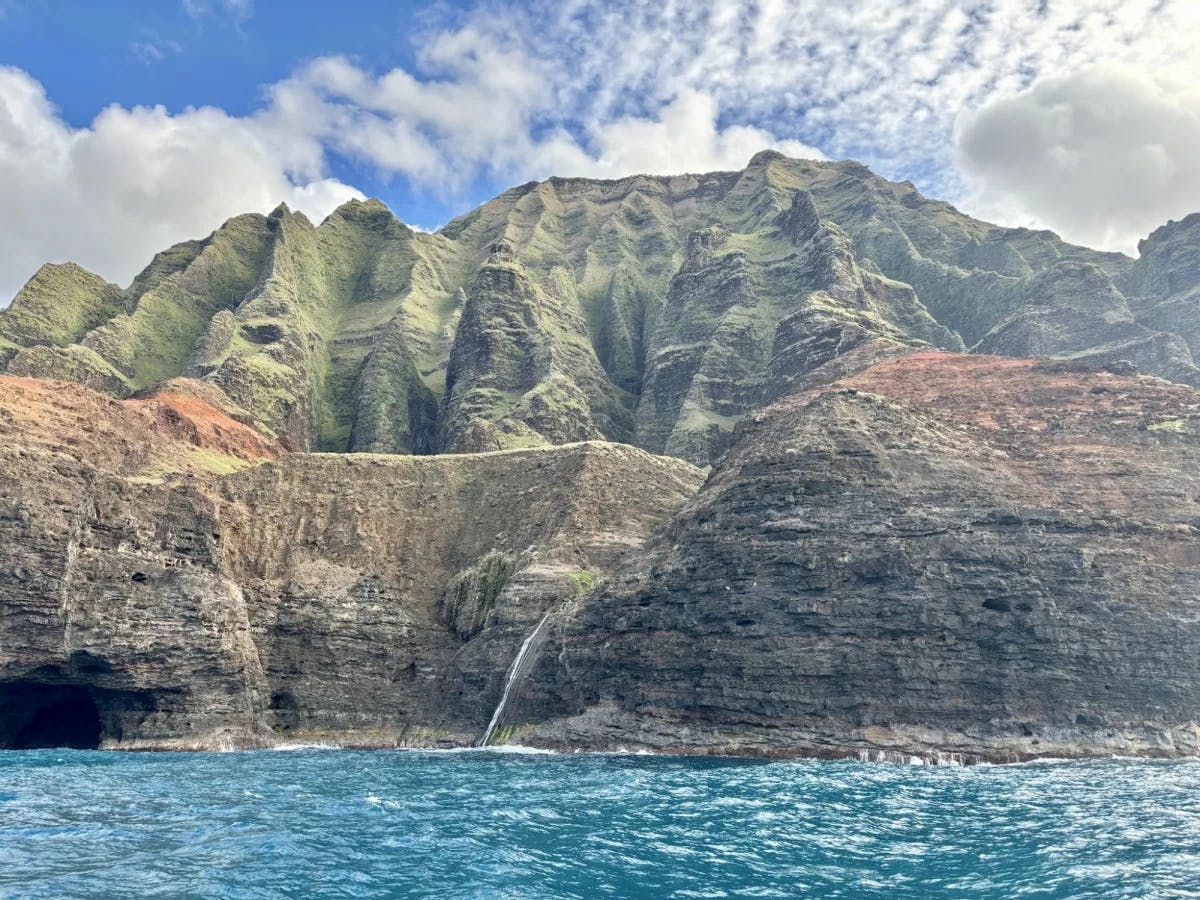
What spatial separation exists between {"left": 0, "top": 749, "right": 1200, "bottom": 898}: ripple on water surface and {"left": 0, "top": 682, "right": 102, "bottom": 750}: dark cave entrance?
21.1 metres

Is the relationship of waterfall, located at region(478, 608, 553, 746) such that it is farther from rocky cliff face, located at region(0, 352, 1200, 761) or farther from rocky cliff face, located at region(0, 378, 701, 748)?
rocky cliff face, located at region(0, 378, 701, 748)

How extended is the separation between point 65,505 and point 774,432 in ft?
181

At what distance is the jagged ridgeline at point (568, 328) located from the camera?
124m

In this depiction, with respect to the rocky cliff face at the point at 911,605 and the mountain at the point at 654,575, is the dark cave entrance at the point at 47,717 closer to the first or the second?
the mountain at the point at 654,575

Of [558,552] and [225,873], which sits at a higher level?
[558,552]

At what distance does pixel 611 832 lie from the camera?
28016 millimetres

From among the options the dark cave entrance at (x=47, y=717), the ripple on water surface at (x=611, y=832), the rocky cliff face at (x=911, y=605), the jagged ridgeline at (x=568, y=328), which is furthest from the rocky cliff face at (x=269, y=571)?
the jagged ridgeline at (x=568, y=328)

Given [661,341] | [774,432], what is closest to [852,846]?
[774,432]

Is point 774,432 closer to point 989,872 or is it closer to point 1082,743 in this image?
point 1082,743

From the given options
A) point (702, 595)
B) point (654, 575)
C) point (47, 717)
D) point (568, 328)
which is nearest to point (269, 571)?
point (47, 717)

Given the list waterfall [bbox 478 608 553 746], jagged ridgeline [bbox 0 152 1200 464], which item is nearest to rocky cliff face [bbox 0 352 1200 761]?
waterfall [bbox 478 608 553 746]

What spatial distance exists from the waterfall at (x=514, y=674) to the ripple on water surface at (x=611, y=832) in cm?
1925

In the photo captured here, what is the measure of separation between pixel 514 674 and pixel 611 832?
127 feet

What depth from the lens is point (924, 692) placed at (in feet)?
172
